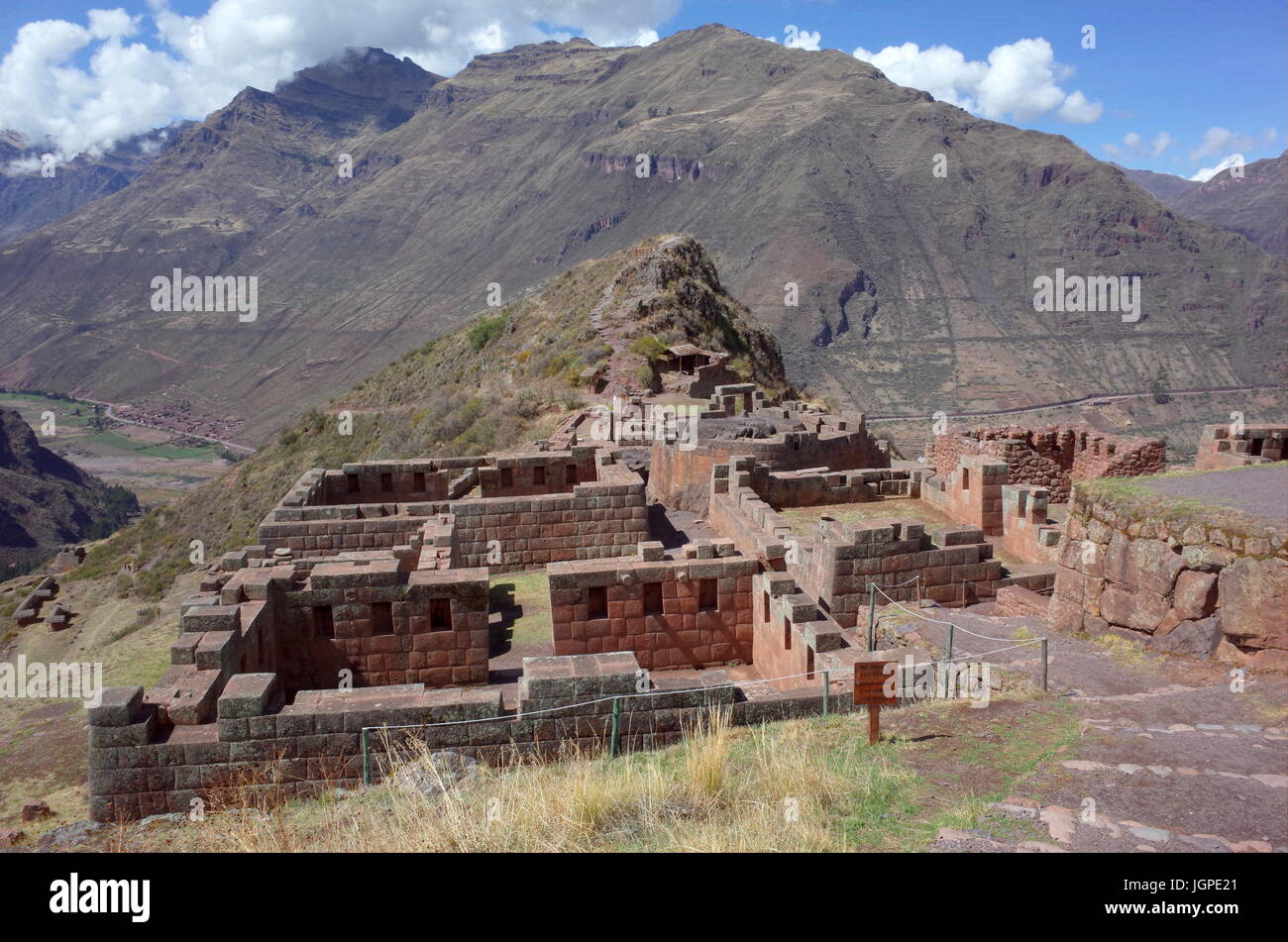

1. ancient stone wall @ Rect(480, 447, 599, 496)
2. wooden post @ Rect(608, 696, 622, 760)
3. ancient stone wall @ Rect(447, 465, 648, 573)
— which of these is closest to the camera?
wooden post @ Rect(608, 696, 622, 760)

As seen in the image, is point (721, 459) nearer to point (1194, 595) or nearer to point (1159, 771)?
point (1194, 595)

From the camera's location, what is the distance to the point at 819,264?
417 ft

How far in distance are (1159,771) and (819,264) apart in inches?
4950

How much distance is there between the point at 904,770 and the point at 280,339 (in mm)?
163207

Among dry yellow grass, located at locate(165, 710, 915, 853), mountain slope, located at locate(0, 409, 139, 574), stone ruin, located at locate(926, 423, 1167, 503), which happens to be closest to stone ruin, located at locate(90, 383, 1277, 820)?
stone ruin, located at locate(926, 423, 1167, 503)

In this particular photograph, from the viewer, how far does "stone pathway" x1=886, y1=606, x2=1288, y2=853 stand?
566 cm

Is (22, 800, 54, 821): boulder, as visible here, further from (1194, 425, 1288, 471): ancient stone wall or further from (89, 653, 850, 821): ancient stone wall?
(1194, 425, 1288, 471): ancient stone wall

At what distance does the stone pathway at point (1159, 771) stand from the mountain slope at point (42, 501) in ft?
286

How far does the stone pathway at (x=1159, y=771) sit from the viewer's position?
5660 millimetres

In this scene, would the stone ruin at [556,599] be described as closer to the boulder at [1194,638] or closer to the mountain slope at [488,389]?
the boulder at [1194,638]

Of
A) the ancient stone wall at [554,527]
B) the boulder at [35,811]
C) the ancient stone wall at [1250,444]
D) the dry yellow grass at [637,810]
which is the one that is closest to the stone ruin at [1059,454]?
the ancient stone wall at [1250,444]

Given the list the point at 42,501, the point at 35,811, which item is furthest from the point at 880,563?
the point at 42,501

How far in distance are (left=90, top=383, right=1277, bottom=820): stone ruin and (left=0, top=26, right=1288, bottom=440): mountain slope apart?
8087 centimetres
